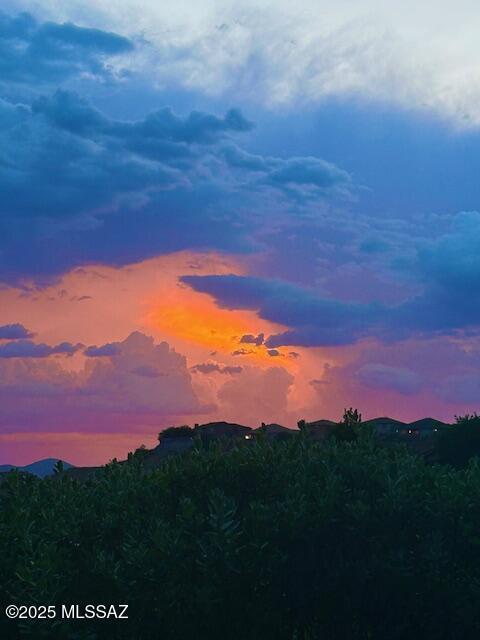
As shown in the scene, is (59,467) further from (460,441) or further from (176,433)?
(176,433)

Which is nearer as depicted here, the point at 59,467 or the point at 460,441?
the point at 59,467

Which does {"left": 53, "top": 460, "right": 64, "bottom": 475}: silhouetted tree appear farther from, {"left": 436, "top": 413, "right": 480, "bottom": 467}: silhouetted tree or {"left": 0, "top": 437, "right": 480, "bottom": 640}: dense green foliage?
{"left": 436, "top": 413, "right": 480, "bottom": 467}: silhouetted tree

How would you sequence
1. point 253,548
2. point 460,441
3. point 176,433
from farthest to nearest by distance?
point 176,433
point 460,441
point 253,548

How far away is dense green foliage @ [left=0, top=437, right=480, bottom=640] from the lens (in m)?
12.0

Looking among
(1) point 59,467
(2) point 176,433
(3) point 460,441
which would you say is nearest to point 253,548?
(1) point 59,467

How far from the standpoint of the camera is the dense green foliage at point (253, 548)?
11969mm

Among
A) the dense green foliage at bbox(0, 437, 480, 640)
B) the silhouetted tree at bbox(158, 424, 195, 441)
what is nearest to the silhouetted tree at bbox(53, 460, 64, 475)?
the dense green foliage at bbox(0, 437, 480, 640)

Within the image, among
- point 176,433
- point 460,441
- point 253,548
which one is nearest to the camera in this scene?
point 253,548

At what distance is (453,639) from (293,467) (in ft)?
11.2

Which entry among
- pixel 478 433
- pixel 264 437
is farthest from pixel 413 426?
pixel 264 437

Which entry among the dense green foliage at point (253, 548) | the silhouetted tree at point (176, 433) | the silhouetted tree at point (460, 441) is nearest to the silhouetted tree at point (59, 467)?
the dense green foliage at point (253, 548)

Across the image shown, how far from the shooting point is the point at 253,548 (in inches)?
481

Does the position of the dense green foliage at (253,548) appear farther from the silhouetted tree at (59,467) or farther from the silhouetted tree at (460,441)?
the silhouetted tree at (460,441)

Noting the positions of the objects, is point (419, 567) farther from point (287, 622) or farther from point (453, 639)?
point (287, 622)
